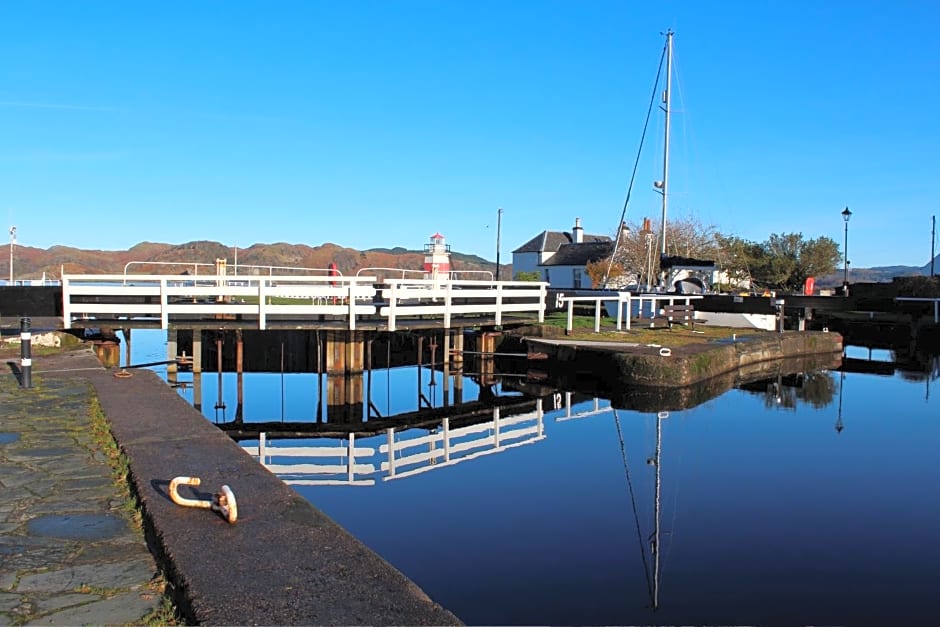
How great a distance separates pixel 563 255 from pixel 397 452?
56414 mm

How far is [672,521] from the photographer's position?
8.55m

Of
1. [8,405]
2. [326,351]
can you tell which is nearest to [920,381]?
[326,351]

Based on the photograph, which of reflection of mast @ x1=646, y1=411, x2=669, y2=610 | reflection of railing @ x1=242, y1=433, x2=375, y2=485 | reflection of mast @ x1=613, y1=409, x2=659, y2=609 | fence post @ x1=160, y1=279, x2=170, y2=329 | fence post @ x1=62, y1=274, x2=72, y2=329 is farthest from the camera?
fence post @ x1=62, y1=274, x2=72, y2=329

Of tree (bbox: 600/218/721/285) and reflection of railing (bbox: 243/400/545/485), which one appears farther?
tree (bbox: 600/218/721/285)

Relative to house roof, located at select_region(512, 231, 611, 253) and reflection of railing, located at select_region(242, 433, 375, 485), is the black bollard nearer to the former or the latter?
reflection of railing, located at select_region(242, 433, 375, 485)

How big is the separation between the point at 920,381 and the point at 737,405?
28.2ft

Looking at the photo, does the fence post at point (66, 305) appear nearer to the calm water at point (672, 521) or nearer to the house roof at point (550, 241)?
the calm water at point (672, 521)

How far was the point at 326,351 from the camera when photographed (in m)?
18.5

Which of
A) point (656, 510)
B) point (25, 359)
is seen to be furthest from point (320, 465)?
point (656, 510)

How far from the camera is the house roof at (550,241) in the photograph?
69.3 meters

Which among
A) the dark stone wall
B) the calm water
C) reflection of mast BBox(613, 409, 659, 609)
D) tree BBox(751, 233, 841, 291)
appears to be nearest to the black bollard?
the calm water

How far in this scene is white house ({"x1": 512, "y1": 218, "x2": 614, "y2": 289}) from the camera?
6438cm

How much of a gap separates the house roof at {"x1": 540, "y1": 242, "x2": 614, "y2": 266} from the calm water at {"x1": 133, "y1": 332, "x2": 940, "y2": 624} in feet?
161

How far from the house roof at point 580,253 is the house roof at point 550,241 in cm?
79
